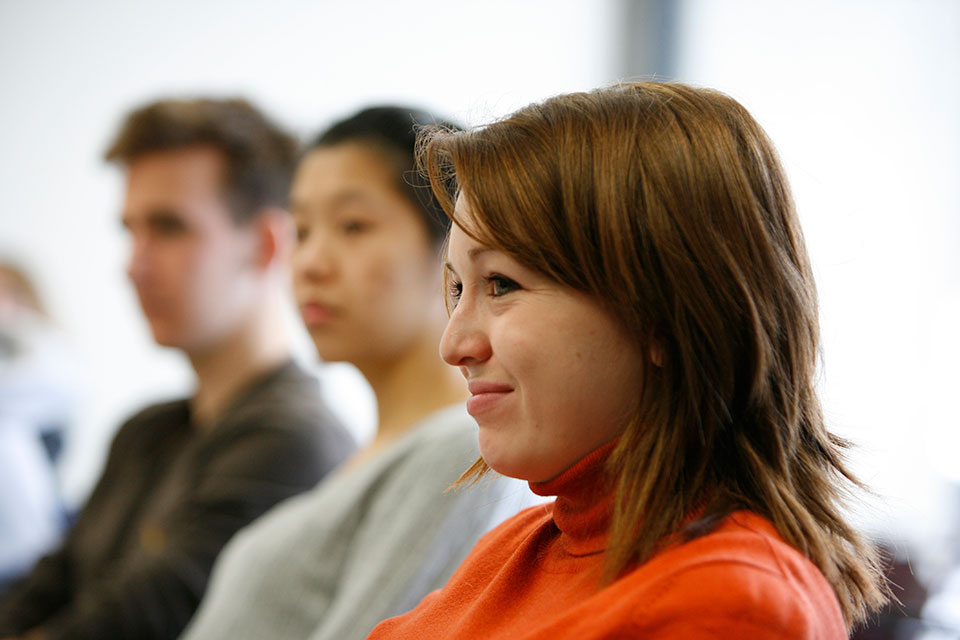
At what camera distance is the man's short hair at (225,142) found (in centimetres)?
177

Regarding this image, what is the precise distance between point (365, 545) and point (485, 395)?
0.52m

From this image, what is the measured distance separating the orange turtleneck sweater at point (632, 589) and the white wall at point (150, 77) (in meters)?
2.23

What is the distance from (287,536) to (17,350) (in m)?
1.81

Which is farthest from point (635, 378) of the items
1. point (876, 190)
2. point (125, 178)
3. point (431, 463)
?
point (876, 190)

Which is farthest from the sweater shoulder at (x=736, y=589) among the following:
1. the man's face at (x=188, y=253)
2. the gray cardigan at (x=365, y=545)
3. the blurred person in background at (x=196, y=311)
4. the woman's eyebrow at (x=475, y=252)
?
the man's face at (x=188, y=253)

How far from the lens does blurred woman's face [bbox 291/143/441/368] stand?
1.25 metres

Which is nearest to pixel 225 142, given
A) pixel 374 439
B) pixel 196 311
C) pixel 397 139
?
pixel 196 311

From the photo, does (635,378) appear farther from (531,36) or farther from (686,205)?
(531,36)

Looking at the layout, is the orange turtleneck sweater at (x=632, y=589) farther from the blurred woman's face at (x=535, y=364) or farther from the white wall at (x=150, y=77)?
the white wall at (x=150, y=77)

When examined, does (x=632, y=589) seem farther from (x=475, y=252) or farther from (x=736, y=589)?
(x=475, y=252)

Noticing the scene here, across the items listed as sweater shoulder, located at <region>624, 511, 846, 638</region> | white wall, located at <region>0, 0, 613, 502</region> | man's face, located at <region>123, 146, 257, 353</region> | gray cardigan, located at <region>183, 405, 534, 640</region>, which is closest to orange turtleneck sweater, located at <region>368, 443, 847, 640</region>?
sweater shoulder, located at <region>624, 511, 846, 638</region>

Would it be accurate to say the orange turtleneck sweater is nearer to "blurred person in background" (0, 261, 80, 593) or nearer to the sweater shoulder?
the sweater shoulder

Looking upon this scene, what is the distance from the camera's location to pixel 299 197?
1305mm

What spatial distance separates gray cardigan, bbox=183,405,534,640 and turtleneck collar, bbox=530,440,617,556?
1.21 feet
